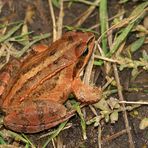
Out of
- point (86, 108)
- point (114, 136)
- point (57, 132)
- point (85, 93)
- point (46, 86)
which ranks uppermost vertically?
point (46, 86)

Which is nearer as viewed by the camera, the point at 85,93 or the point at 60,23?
the point at 85,93

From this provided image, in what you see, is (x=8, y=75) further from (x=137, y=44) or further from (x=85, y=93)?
(x=137, y=44)

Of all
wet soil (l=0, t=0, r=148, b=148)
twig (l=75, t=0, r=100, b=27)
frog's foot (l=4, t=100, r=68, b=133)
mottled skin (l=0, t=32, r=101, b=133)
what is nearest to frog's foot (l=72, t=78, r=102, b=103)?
mottled skin (l=0, t=32, r=101, b=133)

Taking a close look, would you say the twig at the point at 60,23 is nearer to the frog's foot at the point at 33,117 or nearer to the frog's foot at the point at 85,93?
the frog's foot at the point at 85,93

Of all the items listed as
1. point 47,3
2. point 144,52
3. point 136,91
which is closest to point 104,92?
point 136,91

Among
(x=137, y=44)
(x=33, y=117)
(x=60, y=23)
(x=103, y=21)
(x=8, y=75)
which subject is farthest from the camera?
(x=60, y=23)

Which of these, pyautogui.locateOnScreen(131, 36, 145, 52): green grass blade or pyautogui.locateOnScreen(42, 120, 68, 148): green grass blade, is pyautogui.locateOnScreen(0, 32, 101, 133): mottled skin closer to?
pyautogui.locateOnScreen(42, 120, 68, 148): green grass blade

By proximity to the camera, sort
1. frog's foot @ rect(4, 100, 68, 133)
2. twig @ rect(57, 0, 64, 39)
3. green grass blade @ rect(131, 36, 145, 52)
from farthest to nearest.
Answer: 1. twig @ rect(57, 0, 64, 39)
2. green grass blade @ rect(131, 36, 145, 52)
3. frog's foot @ rect(4, 100, 68, 133)

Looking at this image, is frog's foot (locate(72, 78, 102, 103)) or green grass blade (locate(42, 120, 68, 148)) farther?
frog's foot (locate(72, 78, 102, 103))

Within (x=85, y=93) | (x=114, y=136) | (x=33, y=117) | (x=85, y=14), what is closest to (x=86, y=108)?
(x=85, y=93)
